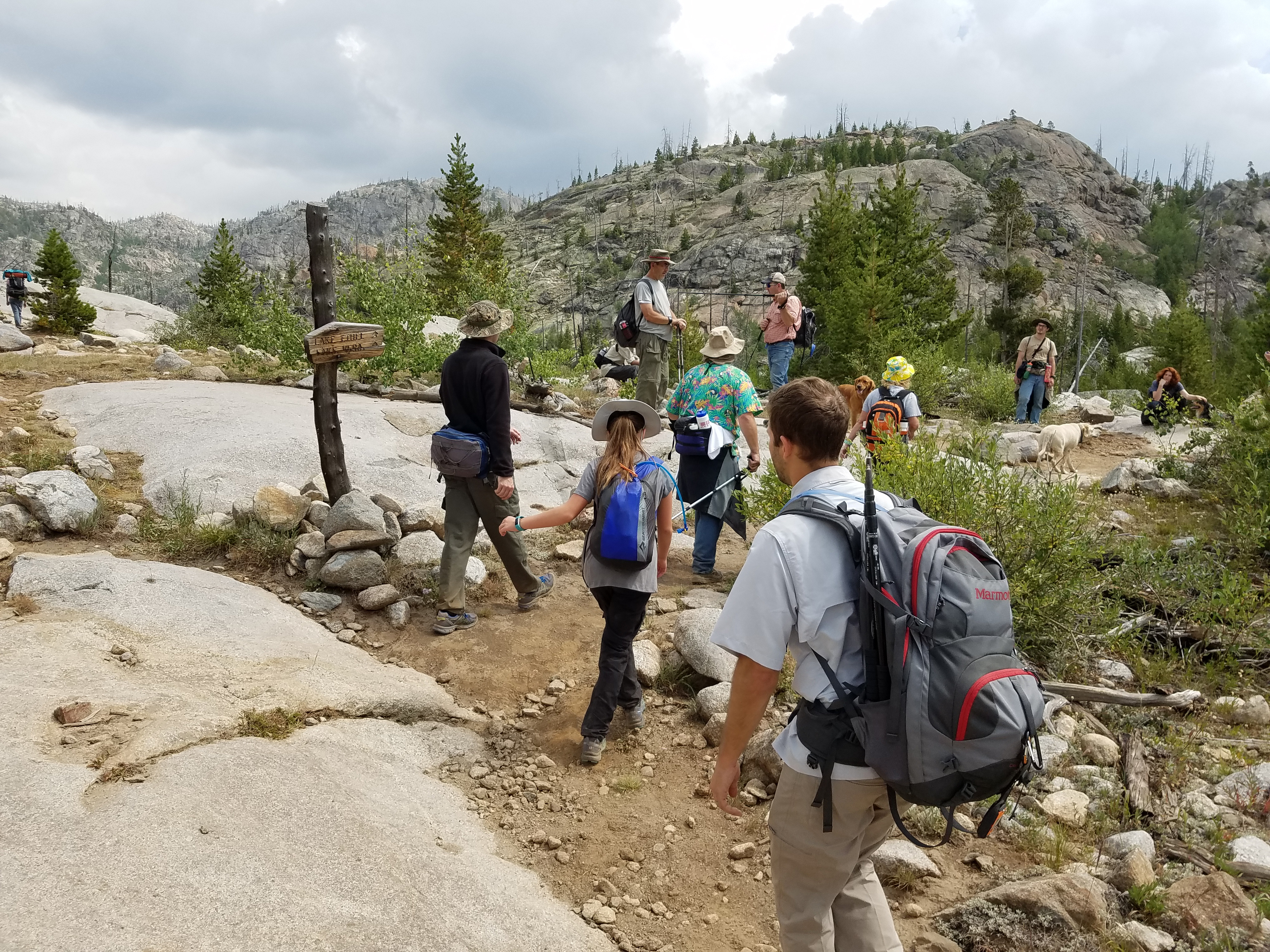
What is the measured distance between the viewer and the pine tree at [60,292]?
81.0 feet

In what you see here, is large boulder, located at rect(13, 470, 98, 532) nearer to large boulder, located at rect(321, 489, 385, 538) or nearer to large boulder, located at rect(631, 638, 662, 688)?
large boulder, located at rect(321, 489, 385, 538)

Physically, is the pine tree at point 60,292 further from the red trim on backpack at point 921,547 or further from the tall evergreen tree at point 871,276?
the red trim on backpack at point 921,547

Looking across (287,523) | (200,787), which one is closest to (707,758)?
(200,787)

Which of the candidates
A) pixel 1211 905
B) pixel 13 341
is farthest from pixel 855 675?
pixel 13 341

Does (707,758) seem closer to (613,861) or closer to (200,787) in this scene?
(613,861)

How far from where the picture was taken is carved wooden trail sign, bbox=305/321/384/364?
18.7 ft

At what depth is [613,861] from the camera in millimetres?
3373

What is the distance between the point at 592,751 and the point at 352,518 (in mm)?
2806

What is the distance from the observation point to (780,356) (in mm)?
10828

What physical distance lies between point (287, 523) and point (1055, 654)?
216 inches

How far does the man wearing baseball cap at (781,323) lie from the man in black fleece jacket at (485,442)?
6.06m

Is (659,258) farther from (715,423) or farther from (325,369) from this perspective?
(325,369)

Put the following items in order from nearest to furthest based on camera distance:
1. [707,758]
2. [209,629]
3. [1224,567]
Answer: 1. [707,758]
2. [209,629]
3. [1224,567]

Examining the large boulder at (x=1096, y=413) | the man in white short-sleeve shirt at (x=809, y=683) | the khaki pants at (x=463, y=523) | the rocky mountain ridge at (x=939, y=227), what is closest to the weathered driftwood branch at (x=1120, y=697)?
the man in white short-sleeve shirt at (x=809, y=683)
